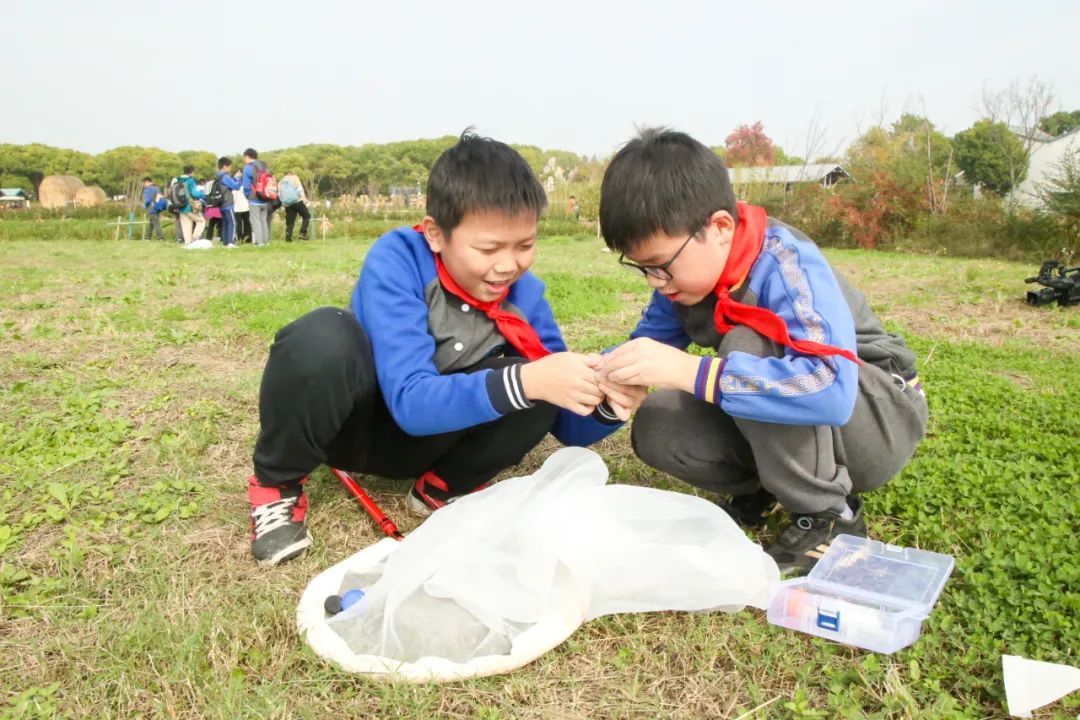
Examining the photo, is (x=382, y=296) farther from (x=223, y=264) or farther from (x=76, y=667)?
(x=223, y=264)

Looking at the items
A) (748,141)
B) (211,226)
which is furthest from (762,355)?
(748,141)

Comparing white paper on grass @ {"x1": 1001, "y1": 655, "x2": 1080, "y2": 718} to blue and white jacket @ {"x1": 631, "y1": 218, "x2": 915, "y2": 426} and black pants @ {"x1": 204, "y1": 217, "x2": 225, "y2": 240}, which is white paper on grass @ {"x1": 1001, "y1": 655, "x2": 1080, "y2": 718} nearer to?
blue and white jacket @ {"x1": 631, "y1": 218, "x2": 915, "y2": 426}

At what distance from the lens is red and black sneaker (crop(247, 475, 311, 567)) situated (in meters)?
1.84

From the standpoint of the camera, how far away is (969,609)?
5.20 ft

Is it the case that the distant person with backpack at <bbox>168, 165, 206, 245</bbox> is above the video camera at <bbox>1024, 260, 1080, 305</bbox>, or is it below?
above

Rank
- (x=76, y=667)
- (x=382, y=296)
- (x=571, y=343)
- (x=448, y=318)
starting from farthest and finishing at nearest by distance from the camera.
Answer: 1. (x=571, y=343)
2. (x=448, y=318)
3. (x=382, y=296)
4. (x=76, y=667)

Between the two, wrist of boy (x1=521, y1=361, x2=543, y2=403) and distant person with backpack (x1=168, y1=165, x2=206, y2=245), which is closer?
wrist of boy (x1=521, y1=361, x2=543, y2=403)

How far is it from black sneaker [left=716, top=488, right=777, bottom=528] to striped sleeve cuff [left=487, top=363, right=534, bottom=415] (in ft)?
2.37

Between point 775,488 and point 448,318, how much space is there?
0.94m

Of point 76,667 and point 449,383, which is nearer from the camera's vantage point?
point 76,667

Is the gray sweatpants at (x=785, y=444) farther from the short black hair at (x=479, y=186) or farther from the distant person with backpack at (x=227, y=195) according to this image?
the distant person with backpack at (x=227, y=195)

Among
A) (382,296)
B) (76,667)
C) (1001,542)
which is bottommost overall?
(76,667)

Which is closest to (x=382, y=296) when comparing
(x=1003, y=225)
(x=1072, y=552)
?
(x=1072, y=552)

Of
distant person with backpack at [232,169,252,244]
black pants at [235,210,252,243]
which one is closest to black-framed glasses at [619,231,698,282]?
distant person with backpack at [232,169,252,244]
